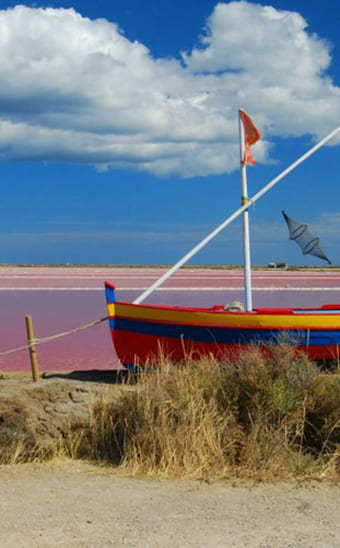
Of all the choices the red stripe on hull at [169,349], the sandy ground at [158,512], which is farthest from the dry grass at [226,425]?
the red stripe on hull at [169,349]

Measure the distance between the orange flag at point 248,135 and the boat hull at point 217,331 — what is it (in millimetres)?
2703

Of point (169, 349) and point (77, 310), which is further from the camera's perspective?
point (77, 310)

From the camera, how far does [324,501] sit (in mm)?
5090

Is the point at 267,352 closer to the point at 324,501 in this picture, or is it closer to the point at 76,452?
the point at 76,452

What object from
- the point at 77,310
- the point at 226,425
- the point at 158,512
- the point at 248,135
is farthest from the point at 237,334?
the point at 77,310

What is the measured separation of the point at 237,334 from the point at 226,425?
3.00 m

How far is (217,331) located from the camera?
30.0 feet

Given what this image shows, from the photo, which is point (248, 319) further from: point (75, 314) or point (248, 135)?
point (75, 314)

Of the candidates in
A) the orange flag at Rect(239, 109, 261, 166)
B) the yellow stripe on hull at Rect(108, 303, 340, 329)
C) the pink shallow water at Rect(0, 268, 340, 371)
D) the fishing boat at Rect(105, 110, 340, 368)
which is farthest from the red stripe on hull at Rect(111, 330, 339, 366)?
the orange flag at Rect(239, 109, 261, 166)

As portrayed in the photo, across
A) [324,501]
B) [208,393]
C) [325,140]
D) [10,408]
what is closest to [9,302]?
[325,140]

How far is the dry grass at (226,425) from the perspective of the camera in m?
5.81

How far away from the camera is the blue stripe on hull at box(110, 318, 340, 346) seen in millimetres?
8992

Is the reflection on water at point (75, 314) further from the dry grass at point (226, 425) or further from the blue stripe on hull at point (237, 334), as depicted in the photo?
the dry grass at point (226, 425)

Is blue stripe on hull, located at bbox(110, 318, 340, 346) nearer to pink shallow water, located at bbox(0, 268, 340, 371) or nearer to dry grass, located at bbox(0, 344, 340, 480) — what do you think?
pink shallow water, located at bbox(0, 268, 340, 371)
